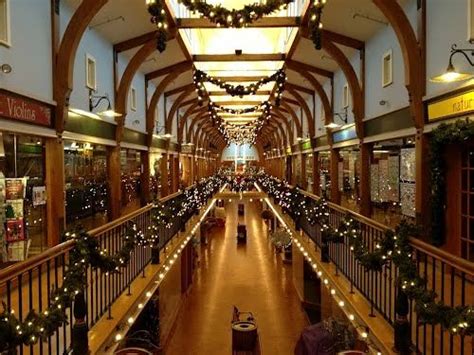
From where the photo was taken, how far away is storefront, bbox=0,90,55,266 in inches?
274

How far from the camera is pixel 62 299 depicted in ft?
12.5

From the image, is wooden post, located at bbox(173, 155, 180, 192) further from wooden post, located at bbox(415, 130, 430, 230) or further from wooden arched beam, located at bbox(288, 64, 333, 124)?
wooden post, located at bbox(415, 130, 430, 230)

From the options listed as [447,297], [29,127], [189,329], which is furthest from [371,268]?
[189,329]

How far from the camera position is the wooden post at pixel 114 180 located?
1225 cm

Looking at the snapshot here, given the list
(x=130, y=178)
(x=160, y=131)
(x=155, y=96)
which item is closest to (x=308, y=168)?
(x=160, y=131)

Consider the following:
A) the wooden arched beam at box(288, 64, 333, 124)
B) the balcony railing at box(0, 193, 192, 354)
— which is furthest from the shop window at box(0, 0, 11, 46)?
the wooden arched beam at box(288, 64, 333, 124)

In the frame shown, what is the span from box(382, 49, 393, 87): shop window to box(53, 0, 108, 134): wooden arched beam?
591 centimetres

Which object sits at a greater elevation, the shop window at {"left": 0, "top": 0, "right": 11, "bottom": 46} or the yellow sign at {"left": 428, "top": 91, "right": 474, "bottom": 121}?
the shop window at {"left": 0, "top": 0, "right": 11, "bottom": 46}

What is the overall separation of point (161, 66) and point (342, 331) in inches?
402

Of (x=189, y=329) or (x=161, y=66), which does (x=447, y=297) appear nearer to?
(x=189, y=329)

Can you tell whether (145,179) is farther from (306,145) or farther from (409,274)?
(409,274)

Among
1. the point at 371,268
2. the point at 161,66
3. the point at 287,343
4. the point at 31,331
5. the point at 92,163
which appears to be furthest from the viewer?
the point at 161,66

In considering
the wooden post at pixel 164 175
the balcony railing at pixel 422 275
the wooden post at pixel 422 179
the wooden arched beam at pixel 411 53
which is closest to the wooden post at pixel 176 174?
the wooden post at pixel 164 175

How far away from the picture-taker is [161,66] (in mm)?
15562
